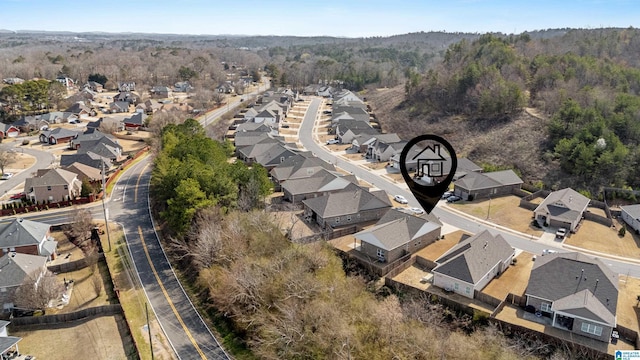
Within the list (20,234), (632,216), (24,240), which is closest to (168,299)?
(24,240)

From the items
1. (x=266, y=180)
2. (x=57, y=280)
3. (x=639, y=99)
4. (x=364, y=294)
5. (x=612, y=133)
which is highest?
(x=639, y=99)

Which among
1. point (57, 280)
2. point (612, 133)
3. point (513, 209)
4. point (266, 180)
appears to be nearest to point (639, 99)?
point (612, 133)

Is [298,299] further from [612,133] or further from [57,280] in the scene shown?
[612,133]

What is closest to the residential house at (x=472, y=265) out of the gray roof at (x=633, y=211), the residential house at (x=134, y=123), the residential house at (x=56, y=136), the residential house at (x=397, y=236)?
the residential house at (x=397, y=236)

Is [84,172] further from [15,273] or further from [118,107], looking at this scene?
[118,107]

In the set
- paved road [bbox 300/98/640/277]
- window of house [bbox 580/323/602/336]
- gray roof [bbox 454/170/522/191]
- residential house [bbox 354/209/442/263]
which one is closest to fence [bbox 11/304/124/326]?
residential house [bbox 354/209/442/263]

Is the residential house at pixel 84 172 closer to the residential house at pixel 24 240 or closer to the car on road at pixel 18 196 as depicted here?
the car on road at pixel 18 196
